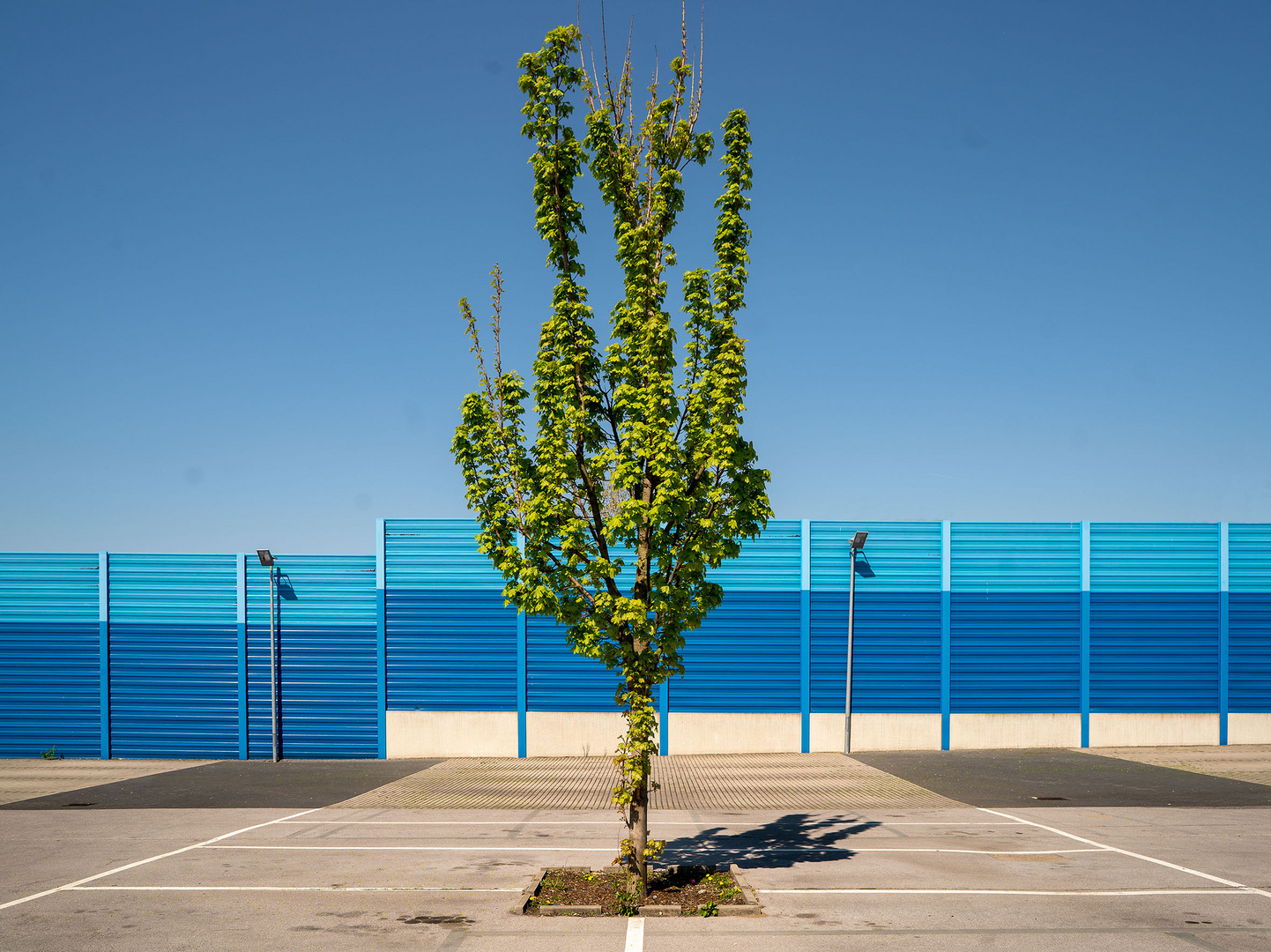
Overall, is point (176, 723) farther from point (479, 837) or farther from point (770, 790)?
point (770, 790)

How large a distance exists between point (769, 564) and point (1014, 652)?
6327 mm

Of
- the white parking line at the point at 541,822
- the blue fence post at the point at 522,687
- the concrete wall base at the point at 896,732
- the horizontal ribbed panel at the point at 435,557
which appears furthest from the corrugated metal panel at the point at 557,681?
the white parking line at the point at 541,822

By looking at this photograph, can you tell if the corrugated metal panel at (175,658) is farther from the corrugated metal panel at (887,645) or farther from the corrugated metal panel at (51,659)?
the corrugated metal panel at (887,645)

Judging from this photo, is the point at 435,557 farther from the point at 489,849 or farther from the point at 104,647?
the point at 489,849

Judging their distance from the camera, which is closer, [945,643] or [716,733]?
[716,733]

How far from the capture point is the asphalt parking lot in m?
8.28

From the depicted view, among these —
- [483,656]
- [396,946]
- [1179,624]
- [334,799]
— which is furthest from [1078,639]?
[396,946]

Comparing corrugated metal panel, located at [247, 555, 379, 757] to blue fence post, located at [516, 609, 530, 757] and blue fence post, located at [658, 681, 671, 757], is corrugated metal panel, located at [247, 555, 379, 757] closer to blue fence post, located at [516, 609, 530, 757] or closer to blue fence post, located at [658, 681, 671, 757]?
blue fence post, located at [516, 609, 530, 757]

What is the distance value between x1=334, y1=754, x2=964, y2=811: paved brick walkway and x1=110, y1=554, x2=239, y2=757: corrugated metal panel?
5.73 m

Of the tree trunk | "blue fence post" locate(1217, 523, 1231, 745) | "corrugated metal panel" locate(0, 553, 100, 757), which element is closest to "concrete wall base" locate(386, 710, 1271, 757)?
"blue fence post" locate(1217, 523, 1231, 745)

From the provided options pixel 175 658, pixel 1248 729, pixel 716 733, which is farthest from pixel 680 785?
pixel 1248 729

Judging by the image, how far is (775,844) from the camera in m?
12.0

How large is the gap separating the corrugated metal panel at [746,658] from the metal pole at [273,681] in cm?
911

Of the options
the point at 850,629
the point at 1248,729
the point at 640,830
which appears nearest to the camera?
the point at 640,830
